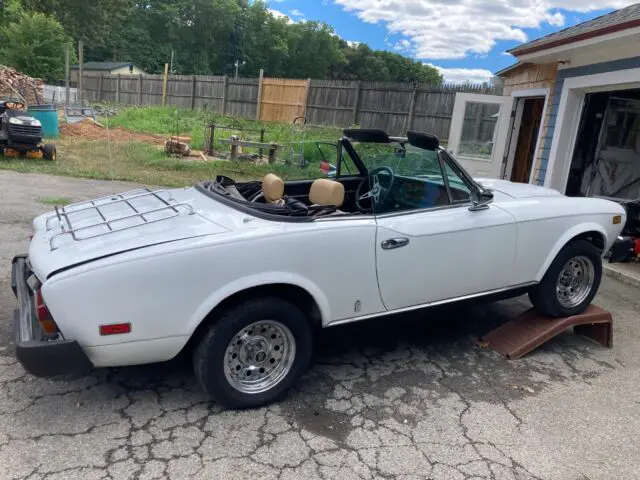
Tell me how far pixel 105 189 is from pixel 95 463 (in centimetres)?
801

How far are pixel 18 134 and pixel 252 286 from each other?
36.5 feet

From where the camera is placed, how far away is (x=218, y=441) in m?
2.69

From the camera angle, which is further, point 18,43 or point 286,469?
point 18,43

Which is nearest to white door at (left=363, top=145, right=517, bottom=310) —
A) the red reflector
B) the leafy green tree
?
the red reflector

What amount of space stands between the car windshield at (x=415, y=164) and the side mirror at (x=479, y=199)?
0.08m

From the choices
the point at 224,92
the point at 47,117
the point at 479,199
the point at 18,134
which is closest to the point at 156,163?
the point at 18,134

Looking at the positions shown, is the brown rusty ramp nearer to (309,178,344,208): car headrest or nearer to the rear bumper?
(309,178,344,208): car headrest

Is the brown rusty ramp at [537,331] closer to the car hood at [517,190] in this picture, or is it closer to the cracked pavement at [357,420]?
the cracked pavement at [357,420]

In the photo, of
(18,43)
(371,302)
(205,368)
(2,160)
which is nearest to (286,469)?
(205,368)

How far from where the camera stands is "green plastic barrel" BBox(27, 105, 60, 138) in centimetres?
1554

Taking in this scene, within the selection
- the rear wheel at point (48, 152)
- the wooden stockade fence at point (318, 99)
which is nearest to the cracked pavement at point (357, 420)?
the rear wheel at point (48, 152)

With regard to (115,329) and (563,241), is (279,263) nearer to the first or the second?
(115,329)

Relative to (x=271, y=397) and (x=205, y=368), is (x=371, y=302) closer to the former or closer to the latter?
(x=271, y=397)

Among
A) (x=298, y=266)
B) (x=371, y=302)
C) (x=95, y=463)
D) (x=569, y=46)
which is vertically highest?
(x=569, y=46)
